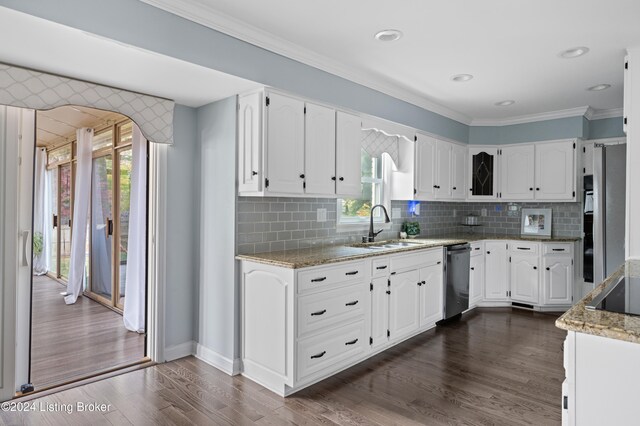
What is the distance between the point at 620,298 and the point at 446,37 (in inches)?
85.1

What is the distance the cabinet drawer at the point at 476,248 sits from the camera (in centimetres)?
489

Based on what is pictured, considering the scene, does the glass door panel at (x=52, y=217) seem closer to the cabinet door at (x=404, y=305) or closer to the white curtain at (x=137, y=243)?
the white curtain at (x=137, y=243)

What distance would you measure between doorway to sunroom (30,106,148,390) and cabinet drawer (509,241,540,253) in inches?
174

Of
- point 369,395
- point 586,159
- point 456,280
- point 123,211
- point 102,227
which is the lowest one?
point 369,395

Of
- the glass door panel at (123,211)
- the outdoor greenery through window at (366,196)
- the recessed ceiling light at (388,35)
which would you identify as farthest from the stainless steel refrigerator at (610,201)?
the glass door panel at (123,211)

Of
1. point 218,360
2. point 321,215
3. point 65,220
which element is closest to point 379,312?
point 321,215

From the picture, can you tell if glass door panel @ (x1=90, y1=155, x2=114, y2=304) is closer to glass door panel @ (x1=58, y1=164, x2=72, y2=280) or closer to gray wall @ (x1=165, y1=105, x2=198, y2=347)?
glass door panel @ (x1=58, y1=164, x2=72, y2=280)

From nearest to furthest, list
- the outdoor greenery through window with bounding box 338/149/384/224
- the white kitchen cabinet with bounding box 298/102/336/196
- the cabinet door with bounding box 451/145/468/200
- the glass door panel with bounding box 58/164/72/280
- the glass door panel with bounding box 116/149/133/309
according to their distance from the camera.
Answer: the white kitchen cabinet with bounding box 298/102/336/196 < the outdoor greenery through window with bounding box 338/149/384/224 < the glass door panel with bounding box 116/149/133/309 < the cabinet door with bounding box 451/145/468/200 < the glass door panel with bounding box 58/164/72/280

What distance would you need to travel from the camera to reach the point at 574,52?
126 inches

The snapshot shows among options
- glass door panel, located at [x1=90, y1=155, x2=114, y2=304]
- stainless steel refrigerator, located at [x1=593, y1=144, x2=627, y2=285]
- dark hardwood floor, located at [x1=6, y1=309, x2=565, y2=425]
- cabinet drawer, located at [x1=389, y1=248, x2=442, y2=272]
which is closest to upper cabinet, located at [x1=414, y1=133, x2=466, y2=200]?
cabinet drawer, located at [x1=389, y1=248, x2=442, y2=272]

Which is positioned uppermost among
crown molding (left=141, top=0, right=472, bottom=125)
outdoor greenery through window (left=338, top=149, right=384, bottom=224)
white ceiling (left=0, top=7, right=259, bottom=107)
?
crown molding (left=141, top=0, right=472, bottom=125)

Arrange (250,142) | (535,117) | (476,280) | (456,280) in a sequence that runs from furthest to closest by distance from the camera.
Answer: (535,117)
(476,280)
(456,280)
(250,142)

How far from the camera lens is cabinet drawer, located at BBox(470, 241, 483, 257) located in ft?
16.0

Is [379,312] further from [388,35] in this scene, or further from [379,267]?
[388,35]
